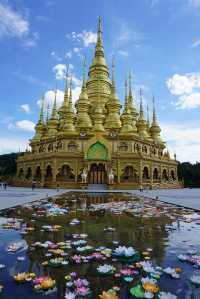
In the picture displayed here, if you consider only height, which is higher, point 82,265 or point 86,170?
point 86,170

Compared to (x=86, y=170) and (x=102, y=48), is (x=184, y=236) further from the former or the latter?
(x=102, y=48)

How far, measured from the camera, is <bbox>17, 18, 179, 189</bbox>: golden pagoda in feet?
119

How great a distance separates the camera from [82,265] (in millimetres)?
4555

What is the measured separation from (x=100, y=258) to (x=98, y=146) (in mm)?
31433

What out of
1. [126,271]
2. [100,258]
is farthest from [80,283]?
[100,258]

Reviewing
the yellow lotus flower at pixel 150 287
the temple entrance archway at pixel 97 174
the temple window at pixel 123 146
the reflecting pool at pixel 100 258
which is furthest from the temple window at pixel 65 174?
the yellow lotus flower at pixel 150 287

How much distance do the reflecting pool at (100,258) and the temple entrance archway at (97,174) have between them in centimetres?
2900

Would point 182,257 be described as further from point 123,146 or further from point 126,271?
point 123,146

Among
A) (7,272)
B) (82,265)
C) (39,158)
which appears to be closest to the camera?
(7,272)

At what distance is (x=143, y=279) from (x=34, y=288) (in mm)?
1512

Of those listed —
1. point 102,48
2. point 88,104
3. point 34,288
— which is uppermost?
point 102,48

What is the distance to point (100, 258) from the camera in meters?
4.94

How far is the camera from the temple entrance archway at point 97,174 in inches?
1485

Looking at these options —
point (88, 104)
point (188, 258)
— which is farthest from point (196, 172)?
point (188, 258)
